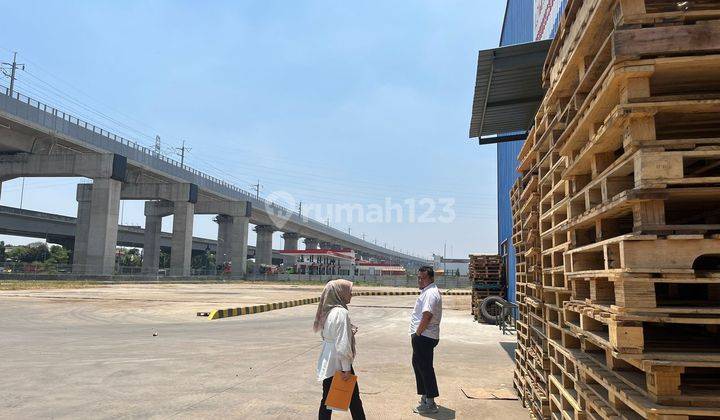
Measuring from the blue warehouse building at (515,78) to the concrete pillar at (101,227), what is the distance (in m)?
35.0

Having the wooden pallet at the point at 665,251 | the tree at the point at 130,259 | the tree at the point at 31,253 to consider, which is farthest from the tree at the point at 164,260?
the wooden pallet at the point at 665,251

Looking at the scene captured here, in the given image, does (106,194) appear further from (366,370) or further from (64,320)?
(366,370)

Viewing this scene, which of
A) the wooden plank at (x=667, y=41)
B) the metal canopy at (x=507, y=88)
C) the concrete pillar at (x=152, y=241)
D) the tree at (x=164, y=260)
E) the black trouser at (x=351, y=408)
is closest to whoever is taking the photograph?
the wooden plank at (x=667, y=41)

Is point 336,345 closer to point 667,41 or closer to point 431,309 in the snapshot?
point 431,309

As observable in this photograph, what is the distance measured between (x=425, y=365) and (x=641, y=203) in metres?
3.54

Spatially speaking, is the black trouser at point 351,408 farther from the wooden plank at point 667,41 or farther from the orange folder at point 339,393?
the wooden plank at point 667,41

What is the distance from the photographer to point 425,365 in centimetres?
530

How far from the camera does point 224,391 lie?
6.00 meters

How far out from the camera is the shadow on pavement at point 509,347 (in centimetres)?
932

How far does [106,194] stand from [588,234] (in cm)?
4200

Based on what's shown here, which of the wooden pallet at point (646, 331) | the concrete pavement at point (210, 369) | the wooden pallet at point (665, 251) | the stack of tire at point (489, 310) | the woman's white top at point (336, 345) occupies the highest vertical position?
the wooden pallet at point (665, 251)

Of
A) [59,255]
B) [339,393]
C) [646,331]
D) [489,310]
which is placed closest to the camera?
[646,331]

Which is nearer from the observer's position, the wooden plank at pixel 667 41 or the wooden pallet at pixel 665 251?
the wooden pallet at pixel 665 251

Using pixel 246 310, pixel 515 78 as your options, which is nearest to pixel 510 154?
pixel 515 78
